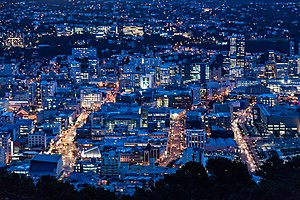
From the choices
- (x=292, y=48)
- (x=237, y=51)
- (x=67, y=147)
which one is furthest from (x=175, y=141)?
(x=292, y=48)

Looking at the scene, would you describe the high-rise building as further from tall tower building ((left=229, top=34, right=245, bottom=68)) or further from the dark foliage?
tall tower building ((left=229, top=34, right=245, bottom=68))

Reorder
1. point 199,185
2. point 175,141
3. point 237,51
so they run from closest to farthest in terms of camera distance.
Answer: point 199,185 → point 175,141 → point 237,51

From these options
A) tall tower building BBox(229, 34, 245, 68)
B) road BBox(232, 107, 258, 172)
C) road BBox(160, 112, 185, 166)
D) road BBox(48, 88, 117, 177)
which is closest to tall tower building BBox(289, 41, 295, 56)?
tall tower building BBox(229, 34, 245, 68)

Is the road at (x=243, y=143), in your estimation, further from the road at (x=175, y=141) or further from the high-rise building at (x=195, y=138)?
the road at (x=175, y=141)

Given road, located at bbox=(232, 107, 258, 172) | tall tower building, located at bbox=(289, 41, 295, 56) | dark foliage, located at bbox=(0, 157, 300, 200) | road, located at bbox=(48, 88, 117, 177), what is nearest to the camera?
dark foliage, located at bbox=(0, 157, 300, 200)

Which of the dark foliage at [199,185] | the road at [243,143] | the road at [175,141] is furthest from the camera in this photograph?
the road at [175,141]

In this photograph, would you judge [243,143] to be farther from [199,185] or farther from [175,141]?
[199,185]

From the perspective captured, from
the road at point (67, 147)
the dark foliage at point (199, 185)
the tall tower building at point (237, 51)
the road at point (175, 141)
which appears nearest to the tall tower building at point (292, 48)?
the tall tower building at point (237, 51)

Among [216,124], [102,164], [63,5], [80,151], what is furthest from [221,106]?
[63,5]
